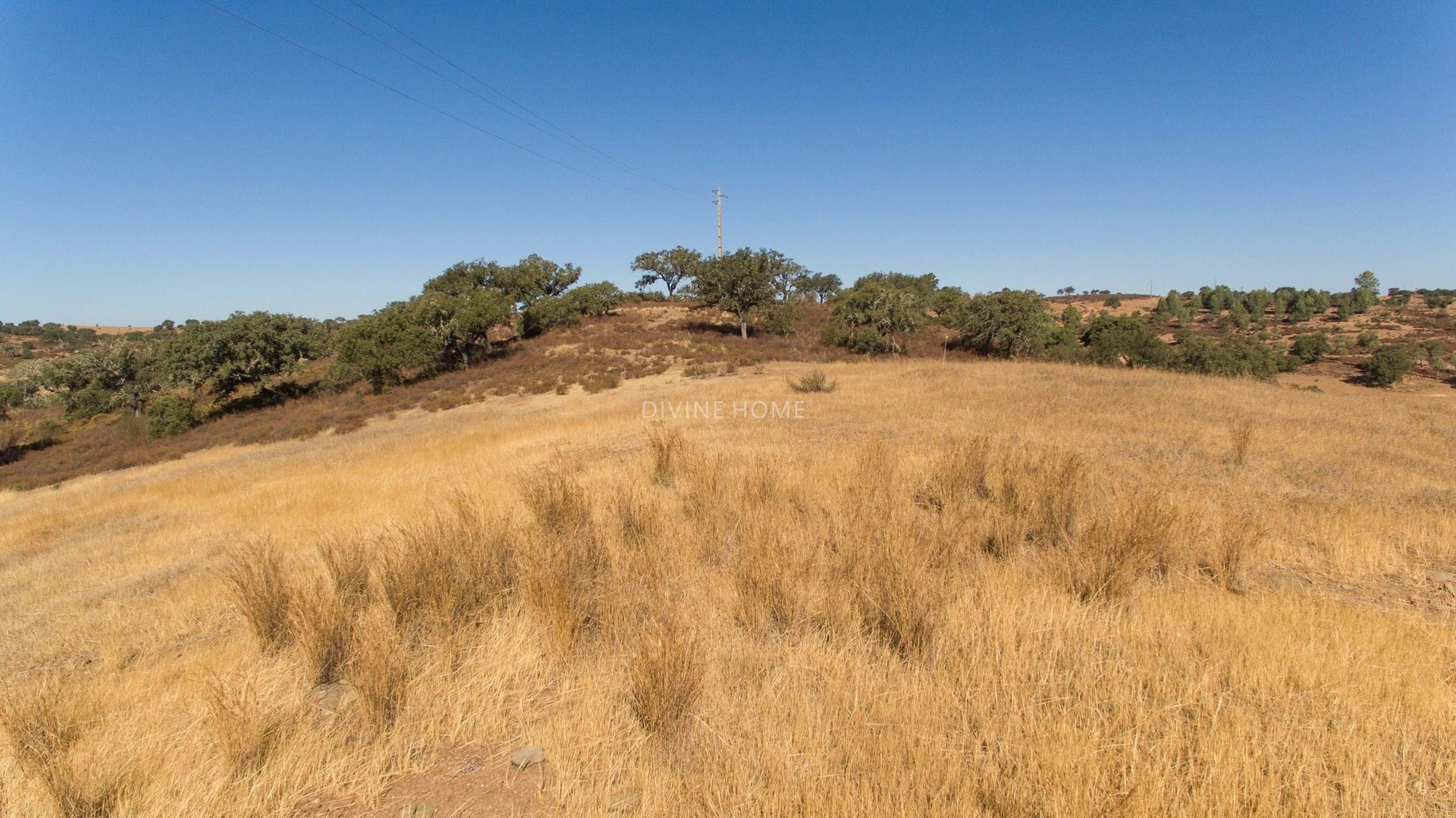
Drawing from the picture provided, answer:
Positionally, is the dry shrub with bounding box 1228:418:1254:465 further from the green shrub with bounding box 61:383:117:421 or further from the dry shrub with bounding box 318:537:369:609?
the green shrub with bounding box 61:383:117:421

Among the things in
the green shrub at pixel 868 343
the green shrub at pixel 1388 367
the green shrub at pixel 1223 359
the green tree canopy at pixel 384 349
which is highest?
the green tree canopy at pixel 384 349

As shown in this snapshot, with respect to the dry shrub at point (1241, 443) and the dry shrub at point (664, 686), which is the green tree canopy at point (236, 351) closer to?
the dry shrub at point (664, 686)

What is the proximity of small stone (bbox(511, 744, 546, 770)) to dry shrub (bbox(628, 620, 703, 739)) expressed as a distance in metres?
0.45

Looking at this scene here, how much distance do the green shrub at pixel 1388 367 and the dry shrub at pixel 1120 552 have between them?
4096 cm

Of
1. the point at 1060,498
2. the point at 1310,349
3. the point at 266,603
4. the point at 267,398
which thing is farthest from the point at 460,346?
the point at 1310,349

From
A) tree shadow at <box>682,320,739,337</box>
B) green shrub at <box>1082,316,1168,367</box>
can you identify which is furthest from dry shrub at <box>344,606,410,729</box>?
tree shadow at <box>682,320,739,337</box>

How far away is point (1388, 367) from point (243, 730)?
46.8 meters

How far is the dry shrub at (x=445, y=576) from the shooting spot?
342 centimetres

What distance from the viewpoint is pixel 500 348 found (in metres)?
35.3

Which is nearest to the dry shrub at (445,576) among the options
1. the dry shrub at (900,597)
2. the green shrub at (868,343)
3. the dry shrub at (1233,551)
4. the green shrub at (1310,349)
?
the dry shrub at (900,597)

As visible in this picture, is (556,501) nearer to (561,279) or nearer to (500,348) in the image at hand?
(500,348)

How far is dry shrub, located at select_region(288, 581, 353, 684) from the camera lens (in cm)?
304

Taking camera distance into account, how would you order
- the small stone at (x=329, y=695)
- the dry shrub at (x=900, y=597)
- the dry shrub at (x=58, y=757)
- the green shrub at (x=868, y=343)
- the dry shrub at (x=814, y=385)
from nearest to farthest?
the dry shrub at (x=58, y=757) → the small stone at (x=329, y=695) → the dry shrub at (x=900, y=597) → the dry shrub at (x=814, y=385) → the green shrub at (x=868, y=343)

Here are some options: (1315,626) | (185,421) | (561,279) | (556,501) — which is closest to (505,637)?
(556,501)
